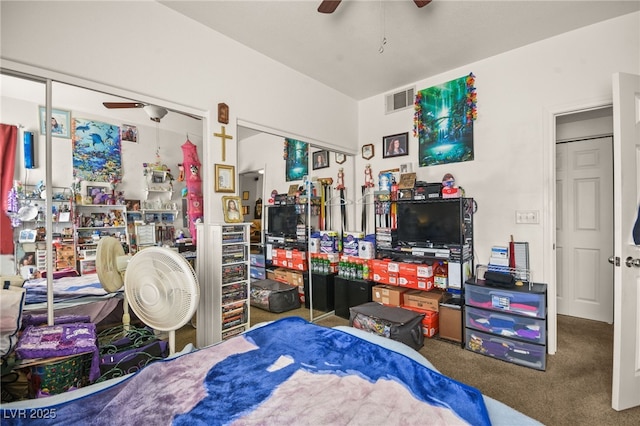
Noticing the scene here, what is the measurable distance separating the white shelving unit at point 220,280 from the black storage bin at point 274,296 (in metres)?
0.95

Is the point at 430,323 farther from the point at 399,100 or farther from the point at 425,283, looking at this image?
the point at 399,100

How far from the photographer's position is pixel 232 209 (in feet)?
8.44

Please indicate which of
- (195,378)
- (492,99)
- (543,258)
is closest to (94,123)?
(195,378)

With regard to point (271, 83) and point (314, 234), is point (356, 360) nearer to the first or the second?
point (314, 234)

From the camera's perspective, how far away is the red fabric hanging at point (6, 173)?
5.59 ft

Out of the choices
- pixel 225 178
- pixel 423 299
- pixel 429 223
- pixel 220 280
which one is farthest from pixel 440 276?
pixel 225 178

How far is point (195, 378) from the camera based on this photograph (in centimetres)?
124

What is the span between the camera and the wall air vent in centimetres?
353

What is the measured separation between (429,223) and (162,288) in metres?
2.42

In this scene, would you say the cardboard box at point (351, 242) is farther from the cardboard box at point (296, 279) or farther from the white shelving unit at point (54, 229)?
the white shelving unit at point (54, 229)

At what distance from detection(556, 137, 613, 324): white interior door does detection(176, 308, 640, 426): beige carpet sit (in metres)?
0.35

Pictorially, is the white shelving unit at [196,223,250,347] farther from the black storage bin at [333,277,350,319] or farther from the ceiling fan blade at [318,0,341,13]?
the ceiling fan blade at [318,0,341,13]

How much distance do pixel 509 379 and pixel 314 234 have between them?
2.27 meters

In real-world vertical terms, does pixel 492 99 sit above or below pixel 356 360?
above
